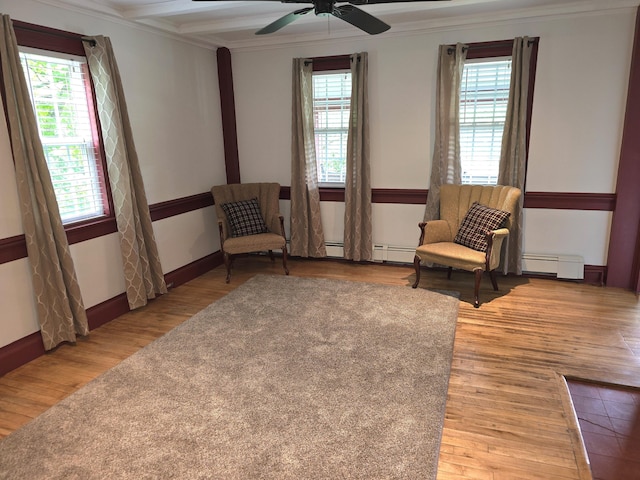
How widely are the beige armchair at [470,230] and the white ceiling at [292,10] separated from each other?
5.31 ft

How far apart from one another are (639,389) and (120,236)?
3.95 m

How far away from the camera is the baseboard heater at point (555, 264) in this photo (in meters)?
4.39

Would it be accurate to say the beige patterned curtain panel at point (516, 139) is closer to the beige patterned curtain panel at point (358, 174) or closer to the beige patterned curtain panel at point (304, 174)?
the beige patterned curtain panel at point (358, 174)

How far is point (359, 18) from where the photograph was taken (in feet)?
8.68

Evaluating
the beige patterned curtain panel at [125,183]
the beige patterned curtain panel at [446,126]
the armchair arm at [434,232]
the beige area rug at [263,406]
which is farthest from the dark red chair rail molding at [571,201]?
the beige patterned curtain panel at [125,183]

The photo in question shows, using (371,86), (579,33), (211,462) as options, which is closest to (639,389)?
(211,462)

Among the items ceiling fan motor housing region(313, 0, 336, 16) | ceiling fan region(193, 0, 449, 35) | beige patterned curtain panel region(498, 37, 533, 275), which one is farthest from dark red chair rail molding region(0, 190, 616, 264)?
ceiling fan motor housing region(313, 0, 336, 16)

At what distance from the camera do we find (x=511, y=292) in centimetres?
423

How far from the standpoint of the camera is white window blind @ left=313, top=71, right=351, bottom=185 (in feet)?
16.1

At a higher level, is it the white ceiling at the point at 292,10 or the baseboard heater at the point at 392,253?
the white ceiling at the point at 292,10

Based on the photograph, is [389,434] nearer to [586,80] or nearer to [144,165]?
[144,165]

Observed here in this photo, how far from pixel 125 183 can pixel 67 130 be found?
0.58 meters

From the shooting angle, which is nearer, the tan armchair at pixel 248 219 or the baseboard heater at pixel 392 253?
the tan armchair at pixel 248 219

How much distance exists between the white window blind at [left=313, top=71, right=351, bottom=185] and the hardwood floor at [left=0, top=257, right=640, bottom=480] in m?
1.40
